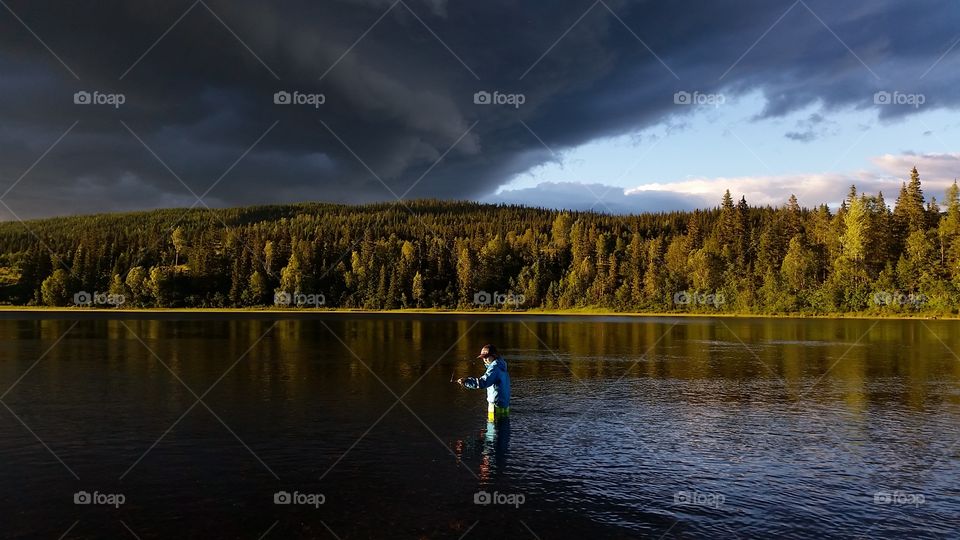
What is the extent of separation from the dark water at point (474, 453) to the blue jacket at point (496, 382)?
4.00ft

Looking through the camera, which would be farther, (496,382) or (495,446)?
(496,382)

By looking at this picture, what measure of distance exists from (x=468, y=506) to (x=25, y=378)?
126ft

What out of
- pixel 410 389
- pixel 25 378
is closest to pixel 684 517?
pixel 410 389

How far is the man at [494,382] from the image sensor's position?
→ 27344 mm

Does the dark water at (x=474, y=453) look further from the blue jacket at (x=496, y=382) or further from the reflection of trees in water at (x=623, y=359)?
the blue jacket at (x=496, y=382)

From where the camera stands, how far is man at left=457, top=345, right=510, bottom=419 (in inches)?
1077

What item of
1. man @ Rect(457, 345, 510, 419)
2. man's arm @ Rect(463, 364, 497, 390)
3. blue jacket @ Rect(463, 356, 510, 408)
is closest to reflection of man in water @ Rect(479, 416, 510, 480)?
man @ Rect(457, 345, 510, 419)

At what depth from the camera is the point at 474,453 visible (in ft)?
79.7

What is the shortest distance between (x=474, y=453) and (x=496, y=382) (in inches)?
170

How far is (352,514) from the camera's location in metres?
17.8

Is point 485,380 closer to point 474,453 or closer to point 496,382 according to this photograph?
point 496,382

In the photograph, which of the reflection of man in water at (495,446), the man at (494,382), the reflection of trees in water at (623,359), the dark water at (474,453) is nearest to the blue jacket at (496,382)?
the man at (494,382)

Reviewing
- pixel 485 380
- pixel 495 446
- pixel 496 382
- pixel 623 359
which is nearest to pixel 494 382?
pixel 496 382

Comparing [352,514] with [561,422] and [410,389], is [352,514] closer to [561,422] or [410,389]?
[561,422]
